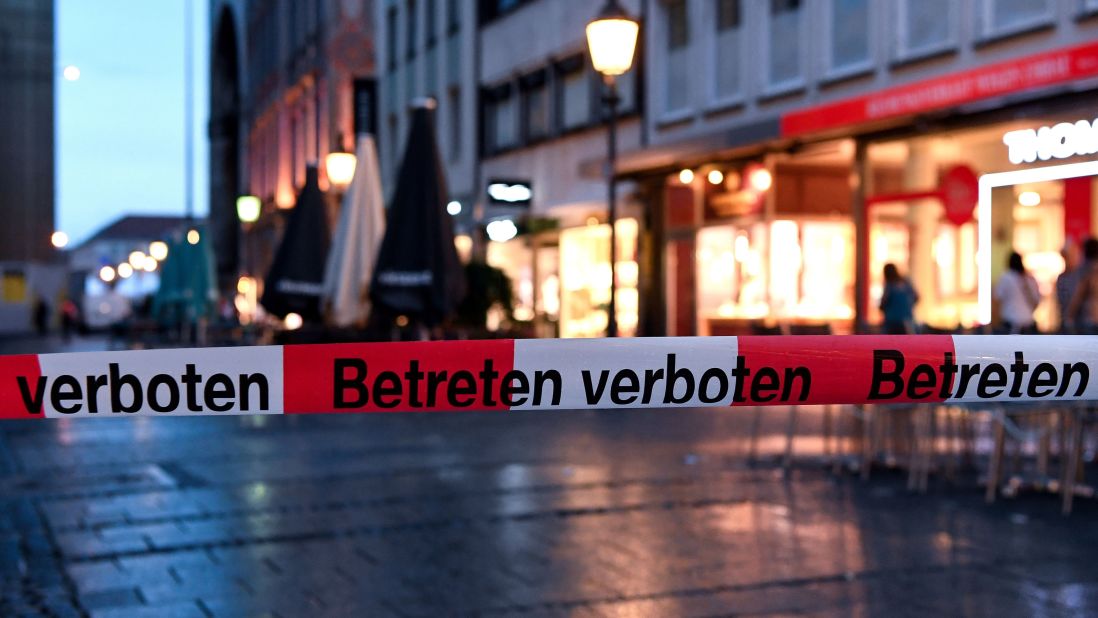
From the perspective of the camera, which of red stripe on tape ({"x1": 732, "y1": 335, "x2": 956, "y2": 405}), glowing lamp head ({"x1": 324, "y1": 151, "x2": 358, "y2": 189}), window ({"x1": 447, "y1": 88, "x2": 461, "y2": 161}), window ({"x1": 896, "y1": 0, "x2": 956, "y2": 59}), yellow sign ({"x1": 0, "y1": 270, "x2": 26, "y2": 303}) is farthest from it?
yellow sign ({"x1": 0, "y1": 270, "x2": 26, "y2": 303})

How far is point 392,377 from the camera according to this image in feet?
15.1

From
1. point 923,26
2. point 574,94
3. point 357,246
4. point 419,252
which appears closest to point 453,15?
point 574,94

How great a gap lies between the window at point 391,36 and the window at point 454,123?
4.87 meters

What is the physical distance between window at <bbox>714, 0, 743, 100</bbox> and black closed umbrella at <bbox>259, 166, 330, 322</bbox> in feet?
26.2

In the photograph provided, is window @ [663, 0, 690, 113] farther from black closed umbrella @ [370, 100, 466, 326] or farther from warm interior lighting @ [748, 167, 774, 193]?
black closed umbrella @ [370, 100, 466, 326]

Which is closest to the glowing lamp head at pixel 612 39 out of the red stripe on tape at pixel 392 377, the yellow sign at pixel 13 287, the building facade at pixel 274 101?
the red stripe on tape at pixel 392 377

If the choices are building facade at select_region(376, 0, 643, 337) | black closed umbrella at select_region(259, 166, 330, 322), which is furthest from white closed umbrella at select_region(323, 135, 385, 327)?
building facade at select_region(376, 0, 643, 337)

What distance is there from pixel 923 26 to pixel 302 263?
851cm

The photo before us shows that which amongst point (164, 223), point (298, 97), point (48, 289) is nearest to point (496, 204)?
point (298, 97)

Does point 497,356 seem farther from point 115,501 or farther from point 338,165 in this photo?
point 338,165

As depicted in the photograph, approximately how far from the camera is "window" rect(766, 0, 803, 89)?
21.8m

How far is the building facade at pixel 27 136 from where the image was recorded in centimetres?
7375

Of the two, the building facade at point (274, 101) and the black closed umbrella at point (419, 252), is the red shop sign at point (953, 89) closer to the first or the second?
the black closed umbrella at point (419, 252)

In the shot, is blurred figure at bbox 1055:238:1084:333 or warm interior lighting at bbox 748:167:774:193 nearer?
blurred figure at bbox 1055:238:1084:333
